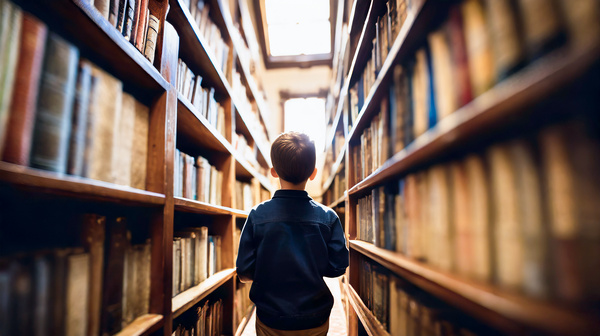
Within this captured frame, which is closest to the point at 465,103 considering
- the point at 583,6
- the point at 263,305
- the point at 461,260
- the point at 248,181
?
the point at 583,6

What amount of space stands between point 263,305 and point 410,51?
1.15 meters

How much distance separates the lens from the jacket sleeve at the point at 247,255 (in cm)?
118

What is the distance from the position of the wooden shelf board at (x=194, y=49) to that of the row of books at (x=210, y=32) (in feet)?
0.17

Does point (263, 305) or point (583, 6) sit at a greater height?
point (583, 6)

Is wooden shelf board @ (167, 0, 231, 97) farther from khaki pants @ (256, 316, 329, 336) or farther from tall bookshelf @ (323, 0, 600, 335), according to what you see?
khaki pants @ (256, 316, 329, 336)

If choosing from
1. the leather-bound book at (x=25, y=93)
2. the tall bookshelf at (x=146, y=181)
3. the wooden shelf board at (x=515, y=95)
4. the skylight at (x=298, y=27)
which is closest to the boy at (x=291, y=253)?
the tall bookshelf at (x=146, y=181)

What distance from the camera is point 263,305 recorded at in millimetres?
1164

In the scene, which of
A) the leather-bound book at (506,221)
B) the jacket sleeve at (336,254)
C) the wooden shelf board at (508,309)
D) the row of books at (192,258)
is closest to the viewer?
the wooden shelf board at (508,309)

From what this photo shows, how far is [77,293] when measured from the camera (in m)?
0.60

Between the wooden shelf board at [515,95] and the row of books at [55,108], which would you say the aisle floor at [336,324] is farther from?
the wooden shelf board at [515,95]

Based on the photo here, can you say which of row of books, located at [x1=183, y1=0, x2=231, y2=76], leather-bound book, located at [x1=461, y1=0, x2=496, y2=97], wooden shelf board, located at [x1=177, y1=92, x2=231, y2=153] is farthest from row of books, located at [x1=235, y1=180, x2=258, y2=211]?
leather-bound book, located at [x1=461, y1=0, x2=496, y2=97]

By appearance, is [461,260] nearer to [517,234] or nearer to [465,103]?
[517,234]

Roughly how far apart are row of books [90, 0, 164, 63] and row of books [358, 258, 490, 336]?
45.7 inches

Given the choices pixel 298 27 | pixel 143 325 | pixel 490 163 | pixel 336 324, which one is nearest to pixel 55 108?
pixel 143 325
